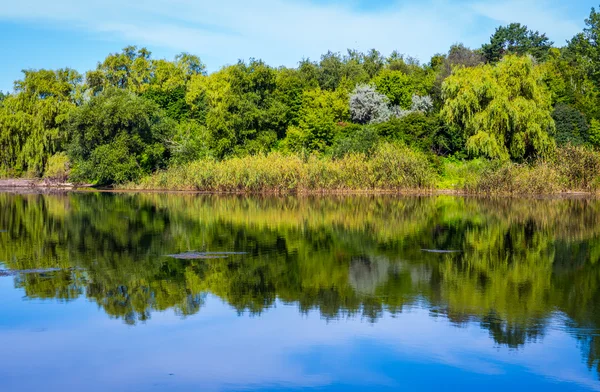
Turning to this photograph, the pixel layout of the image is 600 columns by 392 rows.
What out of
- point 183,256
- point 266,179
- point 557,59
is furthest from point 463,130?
point 183,256

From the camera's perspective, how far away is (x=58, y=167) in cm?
5731

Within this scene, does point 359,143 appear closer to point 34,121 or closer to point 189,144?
point 189,144

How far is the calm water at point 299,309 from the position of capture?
8.44 m

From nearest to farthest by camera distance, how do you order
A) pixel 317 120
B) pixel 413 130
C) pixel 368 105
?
1. pixel 413 130
2. pixel 317 120
3. pixel 368 105

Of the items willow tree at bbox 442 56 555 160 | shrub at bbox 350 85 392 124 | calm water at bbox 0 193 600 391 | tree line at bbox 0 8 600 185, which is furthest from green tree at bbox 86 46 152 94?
calm water at bbox 0 193 600 391

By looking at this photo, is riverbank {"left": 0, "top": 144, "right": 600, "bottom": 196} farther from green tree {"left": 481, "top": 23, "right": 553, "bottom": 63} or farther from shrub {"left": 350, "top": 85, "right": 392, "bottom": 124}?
green tree {"left": 481, "top": 23, "right": 553, "bottom": 63}

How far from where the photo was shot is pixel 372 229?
917 inches

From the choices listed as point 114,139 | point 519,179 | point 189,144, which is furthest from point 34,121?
point 519,179

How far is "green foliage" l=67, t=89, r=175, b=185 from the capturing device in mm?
51844

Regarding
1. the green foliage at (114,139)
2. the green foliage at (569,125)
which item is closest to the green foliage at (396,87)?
the green foliage at (569,125)

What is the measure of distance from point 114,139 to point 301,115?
1653cm

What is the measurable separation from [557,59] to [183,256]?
60889 mm

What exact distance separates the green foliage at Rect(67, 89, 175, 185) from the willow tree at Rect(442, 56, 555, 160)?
2335cm

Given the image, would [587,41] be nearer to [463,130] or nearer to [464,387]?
[463,130]
